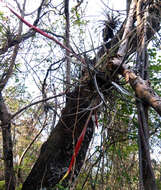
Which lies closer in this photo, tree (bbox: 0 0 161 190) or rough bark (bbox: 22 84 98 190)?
tree (bbox: 0 0 161 190)

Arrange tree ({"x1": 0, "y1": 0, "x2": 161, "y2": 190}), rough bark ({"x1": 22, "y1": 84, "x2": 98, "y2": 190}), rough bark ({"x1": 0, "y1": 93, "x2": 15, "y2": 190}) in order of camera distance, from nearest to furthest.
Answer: tree ({"x1": 0, "y1": 0, "x2": 161, "y2": 190})
rough bark ({"x1": 22, "y1": 84, "x2": 98, "y2": 190})
rough bark ({"x1": 0, "y1": 93, "x2": 15, "y2": 190})

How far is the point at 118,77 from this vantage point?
1.55 m

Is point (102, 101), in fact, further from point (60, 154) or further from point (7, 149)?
point (7, 149)

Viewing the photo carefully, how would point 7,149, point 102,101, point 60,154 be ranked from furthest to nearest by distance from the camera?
point 7,149 < point 60,154 < point 102,101

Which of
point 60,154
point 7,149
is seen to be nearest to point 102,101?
point 60,154

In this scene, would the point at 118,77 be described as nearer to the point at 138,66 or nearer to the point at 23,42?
the point at 138,66

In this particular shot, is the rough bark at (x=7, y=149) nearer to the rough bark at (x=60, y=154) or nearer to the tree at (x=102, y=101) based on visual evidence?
the tree at (x=102, y=101)

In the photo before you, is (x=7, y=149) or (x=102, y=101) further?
(x=7, y=149)

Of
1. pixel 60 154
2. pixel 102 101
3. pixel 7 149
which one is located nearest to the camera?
pixel 102 101

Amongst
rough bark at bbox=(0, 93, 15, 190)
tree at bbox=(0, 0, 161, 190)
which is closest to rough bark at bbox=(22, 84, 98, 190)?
tree at bbox=(0, 0, 161, 190)

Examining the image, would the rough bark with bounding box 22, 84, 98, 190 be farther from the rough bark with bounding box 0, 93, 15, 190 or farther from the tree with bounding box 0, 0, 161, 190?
the rough bark with bounding box 0, 93, 15, 190

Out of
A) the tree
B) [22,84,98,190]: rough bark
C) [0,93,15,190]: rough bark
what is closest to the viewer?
the tree

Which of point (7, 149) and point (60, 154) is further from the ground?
point (7, 149)

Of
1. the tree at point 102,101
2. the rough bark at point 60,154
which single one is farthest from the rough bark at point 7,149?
the rough bark at point 60,154
